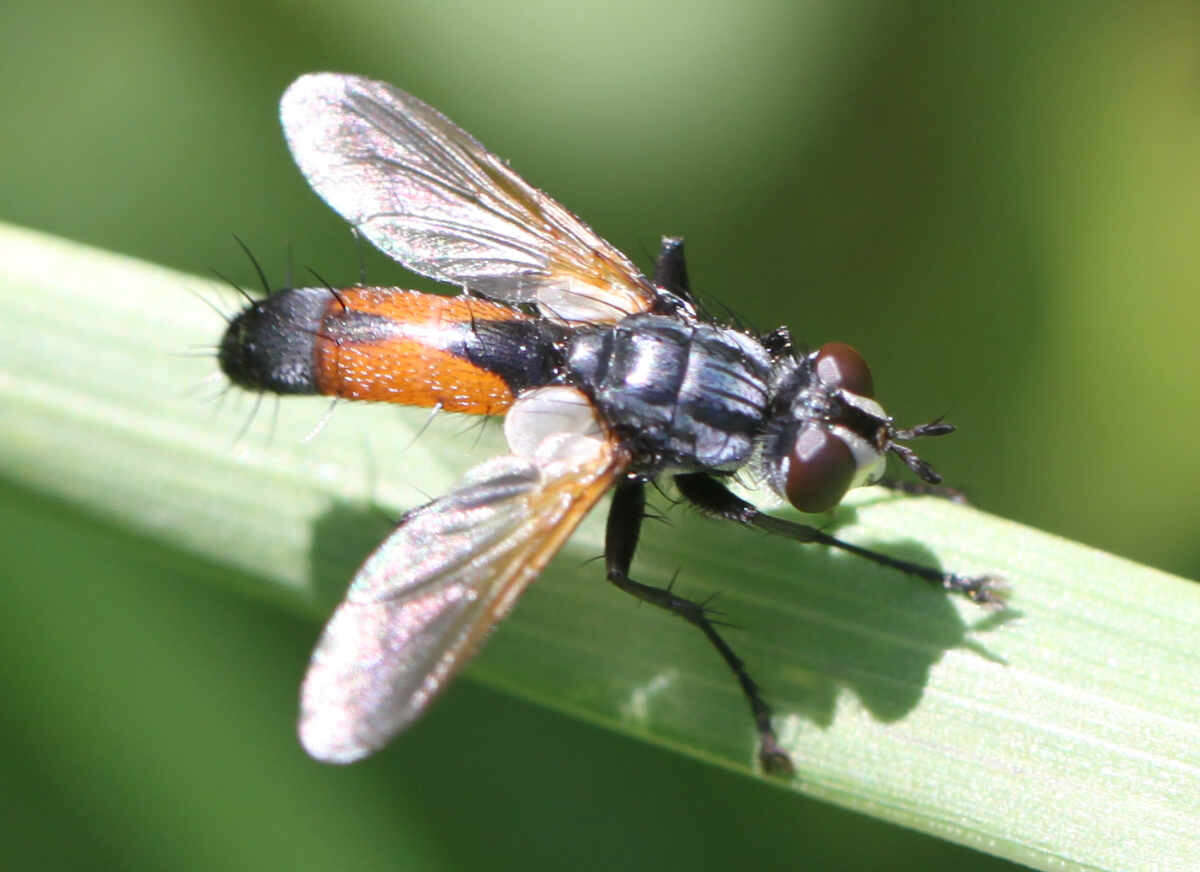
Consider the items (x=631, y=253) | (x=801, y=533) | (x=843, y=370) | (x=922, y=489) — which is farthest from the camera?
(x=631, y=253)

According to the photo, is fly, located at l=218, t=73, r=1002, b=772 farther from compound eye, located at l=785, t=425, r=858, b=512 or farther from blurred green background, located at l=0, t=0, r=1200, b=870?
blurred green background, located at l=0, t=0, r=1200, b=870

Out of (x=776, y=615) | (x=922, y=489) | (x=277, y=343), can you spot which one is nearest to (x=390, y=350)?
(x=277, y=343)

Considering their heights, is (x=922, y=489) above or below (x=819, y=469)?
below

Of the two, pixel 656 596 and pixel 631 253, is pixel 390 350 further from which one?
pixel 631 253

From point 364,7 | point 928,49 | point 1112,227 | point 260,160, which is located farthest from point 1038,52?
point 260,160

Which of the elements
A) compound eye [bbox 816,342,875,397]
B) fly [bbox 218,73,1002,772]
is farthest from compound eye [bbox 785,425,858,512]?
compound eye [bbox 816,342,875,397]

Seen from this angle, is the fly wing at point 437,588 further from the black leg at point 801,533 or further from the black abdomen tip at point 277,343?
the black abdomen tip at point 277,343

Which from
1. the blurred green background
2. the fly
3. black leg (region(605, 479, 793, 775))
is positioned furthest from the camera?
the blurred green background
